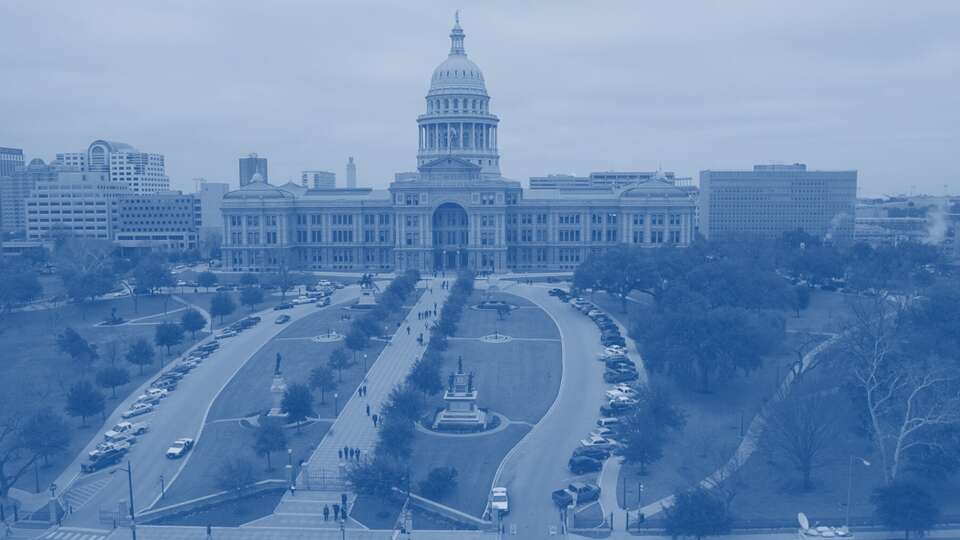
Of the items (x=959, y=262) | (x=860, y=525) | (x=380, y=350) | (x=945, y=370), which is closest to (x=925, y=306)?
(x=945, y=370)

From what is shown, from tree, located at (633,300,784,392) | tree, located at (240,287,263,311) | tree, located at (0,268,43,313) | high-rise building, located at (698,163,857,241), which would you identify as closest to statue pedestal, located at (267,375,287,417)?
tree, located at (633,300,784,392)

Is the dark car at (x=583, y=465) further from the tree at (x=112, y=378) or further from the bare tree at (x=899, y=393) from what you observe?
the tree at (x=112, y=378)

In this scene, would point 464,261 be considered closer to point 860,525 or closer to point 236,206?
point 236,206

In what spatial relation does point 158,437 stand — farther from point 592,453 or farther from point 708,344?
point 708,344

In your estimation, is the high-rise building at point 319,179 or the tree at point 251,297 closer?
the tree at point 251,297

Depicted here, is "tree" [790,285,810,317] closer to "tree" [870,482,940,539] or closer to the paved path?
the paved path

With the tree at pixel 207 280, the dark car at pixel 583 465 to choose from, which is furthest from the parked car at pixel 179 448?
the tree at pixel 207 280
